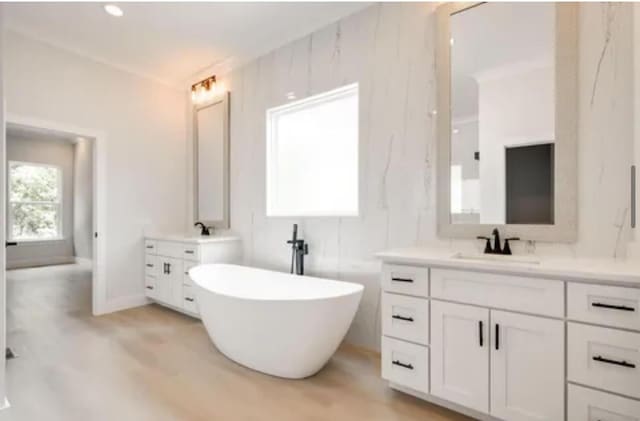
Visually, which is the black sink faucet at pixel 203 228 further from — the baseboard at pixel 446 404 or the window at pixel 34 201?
the window at pixel 34 201

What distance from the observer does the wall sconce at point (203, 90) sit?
409 cm

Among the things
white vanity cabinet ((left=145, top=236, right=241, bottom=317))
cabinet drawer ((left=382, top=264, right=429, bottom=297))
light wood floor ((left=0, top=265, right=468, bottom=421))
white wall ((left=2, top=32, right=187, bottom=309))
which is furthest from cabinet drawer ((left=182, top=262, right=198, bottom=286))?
cabinet drawer ((left=382, top=264, right=429, bottom=297))

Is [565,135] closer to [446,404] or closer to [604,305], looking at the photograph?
[604,305]

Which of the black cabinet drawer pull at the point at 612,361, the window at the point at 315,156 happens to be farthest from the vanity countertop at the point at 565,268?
the window at the point at 315,156

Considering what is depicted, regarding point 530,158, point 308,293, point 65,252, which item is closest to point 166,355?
point 308,293

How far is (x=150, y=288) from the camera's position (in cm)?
395

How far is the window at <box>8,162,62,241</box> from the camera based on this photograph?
21.4 ft

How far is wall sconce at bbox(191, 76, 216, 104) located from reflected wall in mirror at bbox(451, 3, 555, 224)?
2.91 m

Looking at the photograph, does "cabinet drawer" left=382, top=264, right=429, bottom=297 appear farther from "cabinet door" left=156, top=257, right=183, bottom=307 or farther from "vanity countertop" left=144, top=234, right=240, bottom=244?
"cabinet door" left=156, top=257, right=183, bottom=307

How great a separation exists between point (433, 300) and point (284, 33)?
2819mm

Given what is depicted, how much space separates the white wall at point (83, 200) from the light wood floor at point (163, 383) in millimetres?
4258

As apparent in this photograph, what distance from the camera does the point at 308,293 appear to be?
2.84 meters

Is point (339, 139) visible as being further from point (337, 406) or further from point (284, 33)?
point (337, 406)

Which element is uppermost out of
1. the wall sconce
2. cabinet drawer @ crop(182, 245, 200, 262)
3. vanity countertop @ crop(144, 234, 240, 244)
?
the wall sconce
